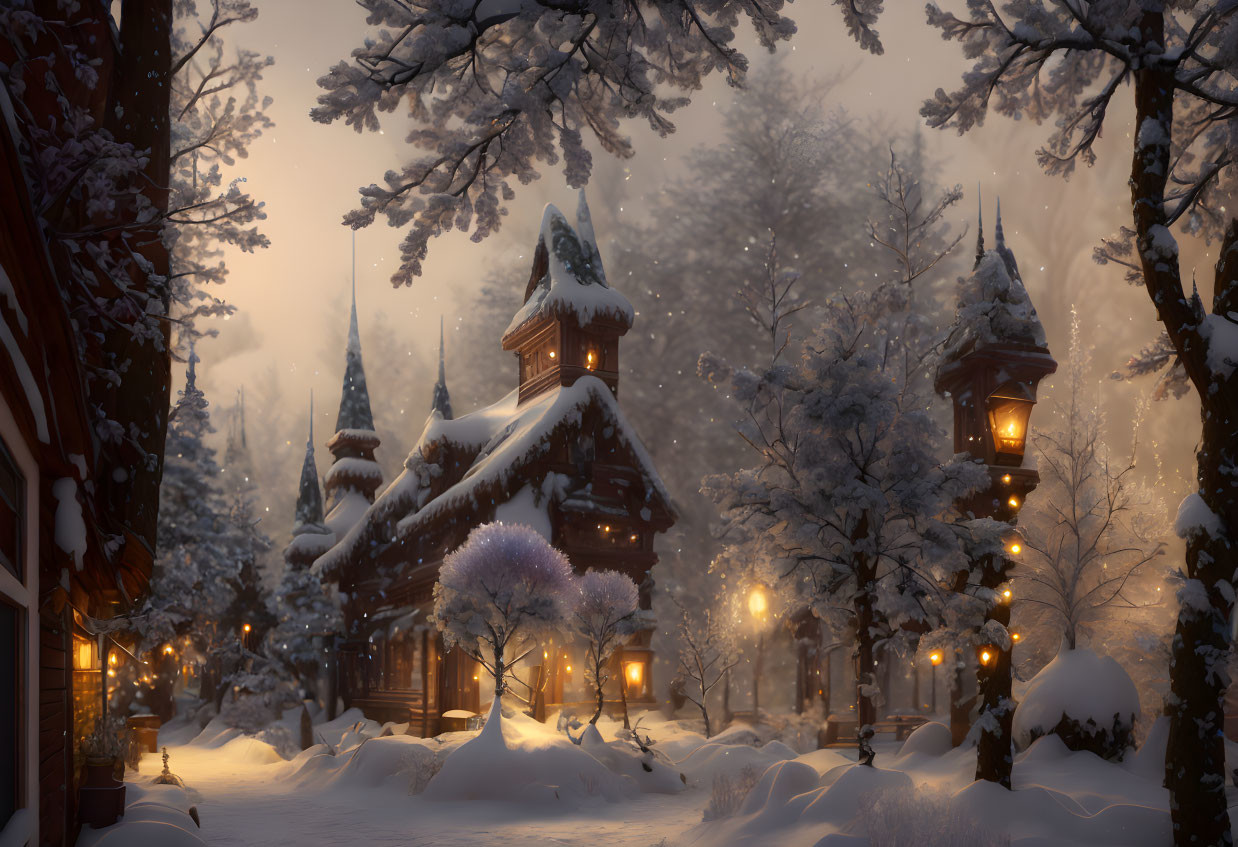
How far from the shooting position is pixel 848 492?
39.6ft

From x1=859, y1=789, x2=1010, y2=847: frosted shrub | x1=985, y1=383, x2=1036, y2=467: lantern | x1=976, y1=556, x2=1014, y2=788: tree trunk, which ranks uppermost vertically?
x1=985, y1=383, x2=1036, y2=467: lantern

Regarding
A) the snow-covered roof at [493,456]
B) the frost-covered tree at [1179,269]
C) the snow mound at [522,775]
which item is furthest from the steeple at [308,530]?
the frost-covered tree at [1179,269]

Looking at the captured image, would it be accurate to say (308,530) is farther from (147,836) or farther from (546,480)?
(147,836)

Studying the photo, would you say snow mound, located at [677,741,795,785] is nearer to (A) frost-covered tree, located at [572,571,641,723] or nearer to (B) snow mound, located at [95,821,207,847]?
(A) frost-covered tree, located at [572,571,641,723]

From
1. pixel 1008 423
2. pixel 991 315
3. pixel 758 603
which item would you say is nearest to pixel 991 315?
pixel 991 315

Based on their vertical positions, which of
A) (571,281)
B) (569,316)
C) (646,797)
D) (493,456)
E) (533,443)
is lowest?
(646,797)

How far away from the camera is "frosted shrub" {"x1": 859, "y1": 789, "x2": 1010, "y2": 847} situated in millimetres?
8914

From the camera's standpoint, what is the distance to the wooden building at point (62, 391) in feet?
15.3

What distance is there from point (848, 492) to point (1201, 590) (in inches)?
178

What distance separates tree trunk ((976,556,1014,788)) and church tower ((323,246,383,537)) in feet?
106

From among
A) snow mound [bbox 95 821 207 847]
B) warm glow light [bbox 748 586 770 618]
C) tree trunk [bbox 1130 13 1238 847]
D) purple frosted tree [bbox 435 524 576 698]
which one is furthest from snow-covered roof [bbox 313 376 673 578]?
tree trunk [bbox 1130 13 1238 847]

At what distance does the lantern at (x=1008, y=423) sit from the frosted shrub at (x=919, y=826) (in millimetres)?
3659

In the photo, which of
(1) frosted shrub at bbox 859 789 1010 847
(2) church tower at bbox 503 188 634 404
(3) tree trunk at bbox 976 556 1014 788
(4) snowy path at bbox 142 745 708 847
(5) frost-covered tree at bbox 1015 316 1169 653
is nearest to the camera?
(1) frosted shrub at bbox 859 789 1010 847

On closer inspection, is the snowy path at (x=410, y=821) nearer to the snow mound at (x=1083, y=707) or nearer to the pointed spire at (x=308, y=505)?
the snow mound at (x=1083, y=707)
